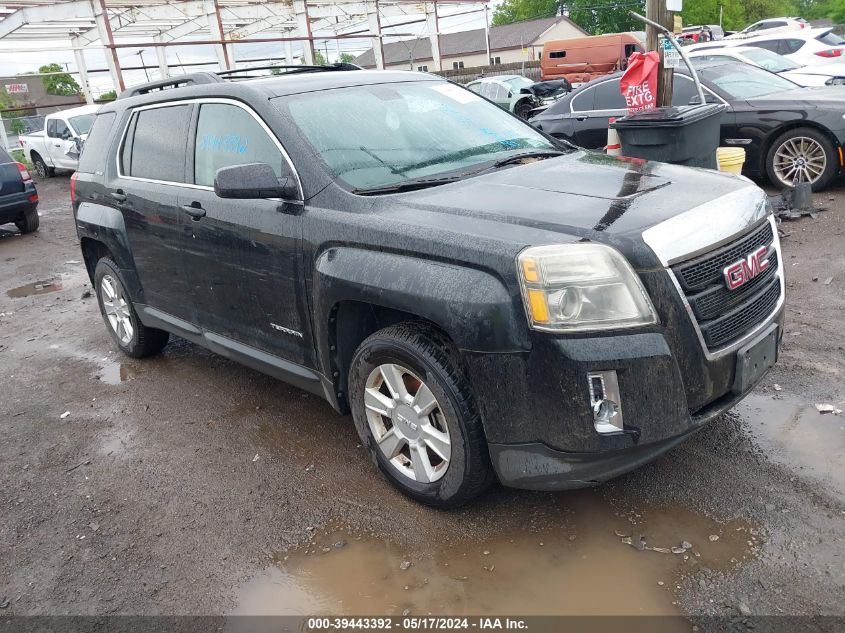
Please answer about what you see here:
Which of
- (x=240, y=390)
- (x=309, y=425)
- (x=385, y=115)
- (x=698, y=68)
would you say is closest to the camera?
(x=385, y=115)

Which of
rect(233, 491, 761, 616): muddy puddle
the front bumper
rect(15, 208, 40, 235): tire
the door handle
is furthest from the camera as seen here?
rect(15, 208, 40, 235): tire

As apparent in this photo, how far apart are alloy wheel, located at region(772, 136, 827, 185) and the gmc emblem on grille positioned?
19.6 ft

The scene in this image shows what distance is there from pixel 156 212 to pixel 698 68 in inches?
294

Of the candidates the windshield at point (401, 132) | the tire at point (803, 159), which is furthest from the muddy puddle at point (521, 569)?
the tire at point (803, 159)

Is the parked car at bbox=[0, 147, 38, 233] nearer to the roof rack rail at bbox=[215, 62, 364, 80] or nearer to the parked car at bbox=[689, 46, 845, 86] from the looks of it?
the roof rack rail at bbox=[215, 62, 364, 80]

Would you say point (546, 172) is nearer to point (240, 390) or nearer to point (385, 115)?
point (385, 115)

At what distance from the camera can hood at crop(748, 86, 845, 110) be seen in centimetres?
780

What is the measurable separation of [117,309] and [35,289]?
3.64 metres

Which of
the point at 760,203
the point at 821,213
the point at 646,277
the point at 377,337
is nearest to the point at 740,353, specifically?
the point at 646,277

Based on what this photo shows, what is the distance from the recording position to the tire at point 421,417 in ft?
9.30

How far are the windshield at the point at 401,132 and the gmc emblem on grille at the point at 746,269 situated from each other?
1347 millimetres

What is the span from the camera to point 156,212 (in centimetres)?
437

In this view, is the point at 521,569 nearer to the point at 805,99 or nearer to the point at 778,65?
the point at 805,99

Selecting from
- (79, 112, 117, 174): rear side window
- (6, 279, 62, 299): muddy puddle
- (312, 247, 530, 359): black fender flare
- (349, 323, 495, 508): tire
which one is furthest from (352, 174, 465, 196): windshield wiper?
(6, 279, 62, 299): muddy puddle
